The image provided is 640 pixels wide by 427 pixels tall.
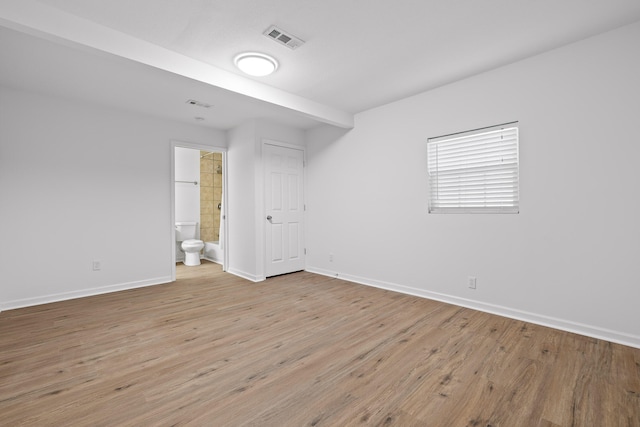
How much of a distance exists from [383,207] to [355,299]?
51.8 inches

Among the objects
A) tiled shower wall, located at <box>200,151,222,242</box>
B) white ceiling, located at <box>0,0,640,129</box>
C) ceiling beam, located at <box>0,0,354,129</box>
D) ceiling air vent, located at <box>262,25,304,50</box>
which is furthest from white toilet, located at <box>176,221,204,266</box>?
ceiling air vent, located at <box>262,25,304,50</box>

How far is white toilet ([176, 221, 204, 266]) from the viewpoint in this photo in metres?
6.02

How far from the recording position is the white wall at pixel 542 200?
95.1 inches

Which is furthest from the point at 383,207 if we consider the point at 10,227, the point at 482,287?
the point at 10,227

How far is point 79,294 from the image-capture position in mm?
3768

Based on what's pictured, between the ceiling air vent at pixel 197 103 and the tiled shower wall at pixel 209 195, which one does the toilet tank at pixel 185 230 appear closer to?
the tiled shower wall at pixel 209 195

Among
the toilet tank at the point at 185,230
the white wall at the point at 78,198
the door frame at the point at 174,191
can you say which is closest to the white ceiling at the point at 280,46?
the white wall at the point at 78,198

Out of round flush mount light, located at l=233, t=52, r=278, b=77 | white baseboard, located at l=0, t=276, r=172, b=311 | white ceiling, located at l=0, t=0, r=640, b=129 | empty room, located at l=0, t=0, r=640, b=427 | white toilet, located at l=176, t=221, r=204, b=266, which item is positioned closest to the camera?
empty room, located at l=0, t=0, r=640, b=427

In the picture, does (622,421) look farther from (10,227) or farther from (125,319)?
(10,227)

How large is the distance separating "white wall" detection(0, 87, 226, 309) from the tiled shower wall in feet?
7.89

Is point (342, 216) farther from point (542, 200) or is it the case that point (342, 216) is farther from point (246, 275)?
point (542, 200)

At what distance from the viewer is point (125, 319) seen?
302 centimetres

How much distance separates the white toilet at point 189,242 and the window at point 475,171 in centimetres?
465

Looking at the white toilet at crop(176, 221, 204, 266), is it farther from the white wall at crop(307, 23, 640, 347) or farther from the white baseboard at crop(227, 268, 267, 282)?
the white wall at crop(307, 23, 640, 347)
